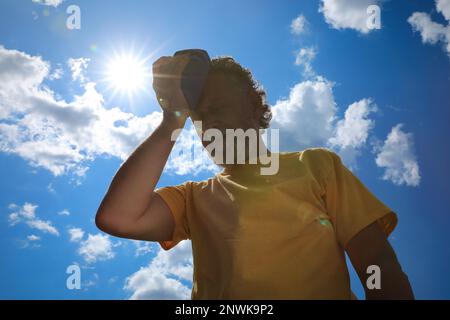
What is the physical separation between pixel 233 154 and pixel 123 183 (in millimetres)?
813

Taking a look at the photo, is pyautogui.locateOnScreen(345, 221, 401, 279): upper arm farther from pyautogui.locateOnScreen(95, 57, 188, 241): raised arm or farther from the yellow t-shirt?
pyautogui.locateOnScreen(95, 57, 188, 241): raised arm

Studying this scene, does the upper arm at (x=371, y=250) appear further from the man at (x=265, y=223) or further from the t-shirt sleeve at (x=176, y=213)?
the t-shirt sleeve at (x=176, y=213)

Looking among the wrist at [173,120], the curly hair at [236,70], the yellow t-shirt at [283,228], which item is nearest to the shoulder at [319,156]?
the yellow t-shirt at [283,228]

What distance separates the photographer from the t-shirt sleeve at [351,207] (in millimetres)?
1941

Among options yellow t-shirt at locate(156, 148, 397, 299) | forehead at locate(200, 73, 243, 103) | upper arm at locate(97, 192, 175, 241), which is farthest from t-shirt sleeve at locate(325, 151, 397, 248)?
upper arm at locate(97, 192, 175, 241)

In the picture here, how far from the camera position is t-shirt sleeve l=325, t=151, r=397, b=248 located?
6.37 feet

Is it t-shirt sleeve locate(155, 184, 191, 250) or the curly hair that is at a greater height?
the curly hair

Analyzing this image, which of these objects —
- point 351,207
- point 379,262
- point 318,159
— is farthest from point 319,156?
point 379,262

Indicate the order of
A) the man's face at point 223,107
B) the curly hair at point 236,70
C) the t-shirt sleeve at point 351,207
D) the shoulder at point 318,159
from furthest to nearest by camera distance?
1. the curly hair at point 236,70
2. the man's face at point 223,107
3. the shoulder at point 318,159
4. the t-shirt sleeve at point 351,207

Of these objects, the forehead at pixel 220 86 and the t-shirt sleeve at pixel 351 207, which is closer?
the t-shirt sleeve at pixel 351 207

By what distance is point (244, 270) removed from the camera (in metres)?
1.80

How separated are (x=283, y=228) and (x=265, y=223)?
0.34 feet

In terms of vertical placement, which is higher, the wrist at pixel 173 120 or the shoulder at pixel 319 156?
the wrist at pixel 173 120

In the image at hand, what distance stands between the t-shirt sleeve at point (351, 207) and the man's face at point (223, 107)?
29.7 inches
